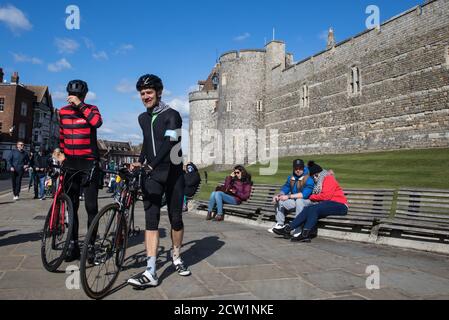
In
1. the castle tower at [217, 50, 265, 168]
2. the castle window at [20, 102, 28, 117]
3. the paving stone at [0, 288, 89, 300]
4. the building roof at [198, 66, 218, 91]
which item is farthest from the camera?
the building roof at [198, 66, 218, 91]

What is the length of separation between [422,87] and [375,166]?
6782 millimetres

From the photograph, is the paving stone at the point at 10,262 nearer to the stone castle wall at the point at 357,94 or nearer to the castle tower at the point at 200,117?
the stone castle wall at the point at 357,94

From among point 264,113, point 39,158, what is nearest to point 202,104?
point 264,113

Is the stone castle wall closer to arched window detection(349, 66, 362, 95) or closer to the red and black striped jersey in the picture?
arched window detection(349, 66, 362, 95)

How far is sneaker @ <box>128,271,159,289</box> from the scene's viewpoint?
3603 millimetres

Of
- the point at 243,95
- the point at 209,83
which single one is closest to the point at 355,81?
the point at 243,95

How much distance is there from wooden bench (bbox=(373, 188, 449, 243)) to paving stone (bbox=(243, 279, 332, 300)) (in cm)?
285

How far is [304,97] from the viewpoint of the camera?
3359 centimetres

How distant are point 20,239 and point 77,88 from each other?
2892 millimetres

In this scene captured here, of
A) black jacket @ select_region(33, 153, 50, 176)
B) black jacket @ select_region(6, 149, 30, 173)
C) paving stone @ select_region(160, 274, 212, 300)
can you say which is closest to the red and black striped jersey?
black jacket @ select_region(33, 153, 50, 176)

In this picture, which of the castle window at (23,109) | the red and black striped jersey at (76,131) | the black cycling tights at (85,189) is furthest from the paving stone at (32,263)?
the castle window at (23,109)

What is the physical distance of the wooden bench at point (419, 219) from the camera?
18.8 ft

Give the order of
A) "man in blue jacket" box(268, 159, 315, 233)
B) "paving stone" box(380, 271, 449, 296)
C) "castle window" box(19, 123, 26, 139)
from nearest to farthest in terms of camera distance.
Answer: "paving stone" box(380, 271, 449, 296) < "man in blue jacket" box(268, 159, 315, 233) < "castle window" box(19, 123, 26, 139)

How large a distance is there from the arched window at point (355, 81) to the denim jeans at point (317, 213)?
21.8 meters
